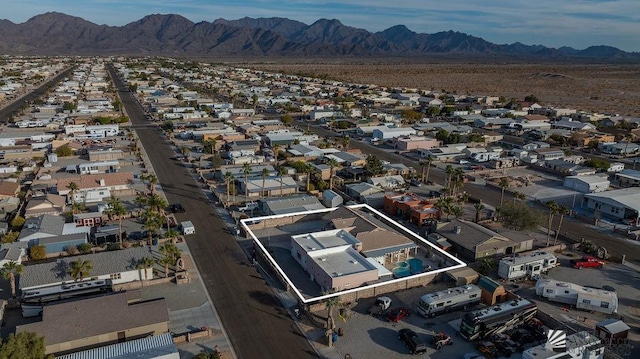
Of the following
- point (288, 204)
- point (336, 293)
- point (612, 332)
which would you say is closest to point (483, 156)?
point (288, 204)

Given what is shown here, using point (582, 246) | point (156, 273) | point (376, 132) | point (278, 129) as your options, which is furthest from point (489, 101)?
point (156, 273)

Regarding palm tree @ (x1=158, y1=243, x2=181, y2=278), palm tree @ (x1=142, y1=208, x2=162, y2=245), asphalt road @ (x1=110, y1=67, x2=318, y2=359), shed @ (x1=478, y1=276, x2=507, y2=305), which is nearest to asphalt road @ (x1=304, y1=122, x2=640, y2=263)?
shed @ (x1=478, y1=276, x2=507, y2=305)

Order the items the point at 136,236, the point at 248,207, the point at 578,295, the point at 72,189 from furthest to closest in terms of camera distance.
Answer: the point at 72,189
the point at 248,207
the point at 136,236
the point at 578,295

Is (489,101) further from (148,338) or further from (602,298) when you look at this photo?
(148,338)

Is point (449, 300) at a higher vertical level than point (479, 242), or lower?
lower

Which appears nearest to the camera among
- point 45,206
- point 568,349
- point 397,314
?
point 568,349

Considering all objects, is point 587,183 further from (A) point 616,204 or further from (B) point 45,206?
(B) point 45,206
